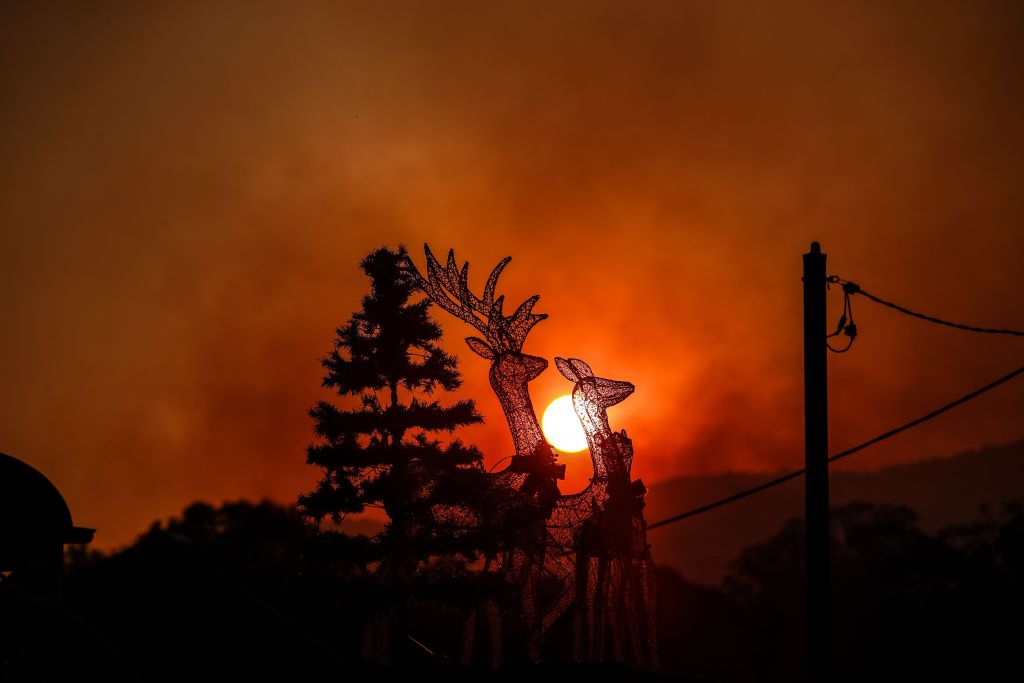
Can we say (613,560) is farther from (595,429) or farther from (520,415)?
(520,415)

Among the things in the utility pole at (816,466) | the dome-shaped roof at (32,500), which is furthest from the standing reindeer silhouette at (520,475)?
the dome-shaped roof at (32,500)


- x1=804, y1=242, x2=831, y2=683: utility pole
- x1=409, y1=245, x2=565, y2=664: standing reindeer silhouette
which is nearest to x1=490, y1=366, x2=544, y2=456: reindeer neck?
x1=409, y1=245, x2=565, y2=664: standing reindeer silhouette

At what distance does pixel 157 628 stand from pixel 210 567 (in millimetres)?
3188

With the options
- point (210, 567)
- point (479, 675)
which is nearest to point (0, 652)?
point (479, 675)

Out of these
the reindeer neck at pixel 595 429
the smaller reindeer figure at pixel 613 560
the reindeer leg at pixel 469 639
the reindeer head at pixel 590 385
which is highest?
the reindeer head at pixel 590 385

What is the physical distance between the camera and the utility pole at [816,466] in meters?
13.8

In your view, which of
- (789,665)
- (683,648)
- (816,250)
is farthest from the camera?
(789,665)

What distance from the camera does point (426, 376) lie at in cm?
2159

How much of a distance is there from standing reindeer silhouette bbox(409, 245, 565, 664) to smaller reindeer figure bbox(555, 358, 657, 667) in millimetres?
540

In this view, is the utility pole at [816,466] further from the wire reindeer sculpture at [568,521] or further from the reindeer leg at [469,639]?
the reindeer leg at [469,639]

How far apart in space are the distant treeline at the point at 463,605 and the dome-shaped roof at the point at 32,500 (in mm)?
3422

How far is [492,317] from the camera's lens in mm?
16625

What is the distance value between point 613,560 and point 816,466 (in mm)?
3162

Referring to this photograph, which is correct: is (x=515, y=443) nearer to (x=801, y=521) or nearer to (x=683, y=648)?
(x=683, y=648)
